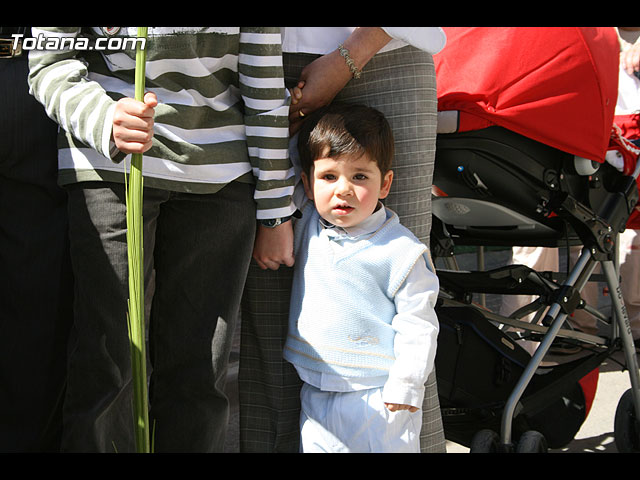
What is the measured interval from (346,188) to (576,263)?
1.00 meters

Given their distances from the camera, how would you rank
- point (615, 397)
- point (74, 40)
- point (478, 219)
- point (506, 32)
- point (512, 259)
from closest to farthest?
1. point (74, 40)
2. point (506, 32)
3. point (478, 219)
4. point (615, 397)
5. point (512, 259)

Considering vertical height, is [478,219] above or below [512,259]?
above

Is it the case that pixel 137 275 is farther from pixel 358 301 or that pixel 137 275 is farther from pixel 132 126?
pixel 358 301

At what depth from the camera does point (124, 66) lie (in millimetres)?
1461

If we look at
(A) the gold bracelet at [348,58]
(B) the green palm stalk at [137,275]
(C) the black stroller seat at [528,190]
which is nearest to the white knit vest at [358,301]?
(A) the gold bracelet at [348,58]

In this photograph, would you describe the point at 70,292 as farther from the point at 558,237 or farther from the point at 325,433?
the point at 558,237

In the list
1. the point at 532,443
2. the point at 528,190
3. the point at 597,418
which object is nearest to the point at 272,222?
the point at 528,190

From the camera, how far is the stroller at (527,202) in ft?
6.75

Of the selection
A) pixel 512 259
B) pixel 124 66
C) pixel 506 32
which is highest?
pixel 506 32

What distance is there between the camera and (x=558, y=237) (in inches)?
94.8

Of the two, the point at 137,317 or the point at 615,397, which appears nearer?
the point at 137,317
